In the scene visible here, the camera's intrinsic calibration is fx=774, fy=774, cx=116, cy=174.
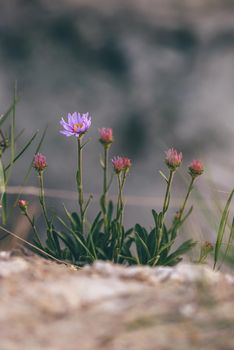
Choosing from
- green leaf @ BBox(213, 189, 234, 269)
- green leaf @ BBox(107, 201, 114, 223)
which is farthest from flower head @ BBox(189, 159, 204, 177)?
green leaf @ BBox(107, 201, 114, 223)

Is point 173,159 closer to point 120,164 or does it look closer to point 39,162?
point 120,164

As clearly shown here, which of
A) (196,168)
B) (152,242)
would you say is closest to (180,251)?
(152,242)

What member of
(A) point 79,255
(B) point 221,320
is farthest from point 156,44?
(B) point 221,320

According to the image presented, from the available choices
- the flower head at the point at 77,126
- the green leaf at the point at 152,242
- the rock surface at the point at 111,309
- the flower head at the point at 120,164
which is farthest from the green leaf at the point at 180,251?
the rock surface at the point at 111,309

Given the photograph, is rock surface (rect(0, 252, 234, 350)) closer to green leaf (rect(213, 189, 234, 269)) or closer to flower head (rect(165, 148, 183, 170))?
green leaf (rect(213, 189, 234, 269))

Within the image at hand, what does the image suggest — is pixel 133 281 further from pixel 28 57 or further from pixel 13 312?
pixel 28 57

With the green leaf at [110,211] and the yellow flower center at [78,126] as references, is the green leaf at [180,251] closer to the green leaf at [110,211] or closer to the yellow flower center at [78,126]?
the green leaf at [110,211]
